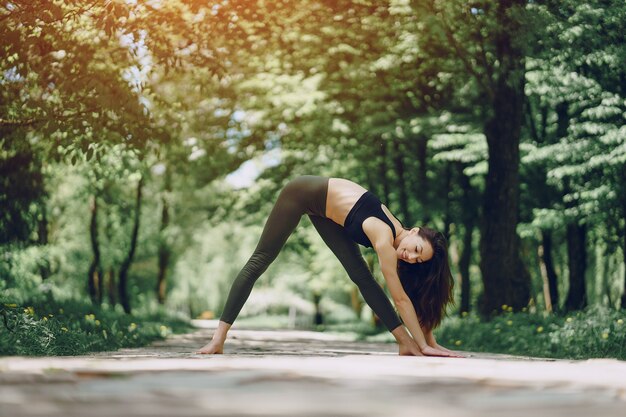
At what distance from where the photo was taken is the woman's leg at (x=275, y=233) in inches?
256

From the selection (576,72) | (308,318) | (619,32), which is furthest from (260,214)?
(308,318)

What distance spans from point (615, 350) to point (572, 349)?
1.93 ft

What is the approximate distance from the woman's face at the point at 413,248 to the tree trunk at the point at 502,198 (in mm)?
7267

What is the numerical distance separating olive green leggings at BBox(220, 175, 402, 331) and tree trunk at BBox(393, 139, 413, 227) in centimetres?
1393

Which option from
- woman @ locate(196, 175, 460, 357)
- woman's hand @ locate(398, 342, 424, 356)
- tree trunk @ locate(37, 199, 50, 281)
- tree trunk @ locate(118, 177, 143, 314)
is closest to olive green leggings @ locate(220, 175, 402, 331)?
woman @ locate(196, 175, 460, 357)

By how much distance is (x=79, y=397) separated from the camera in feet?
10.3

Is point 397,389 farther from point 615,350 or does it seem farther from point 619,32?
point 619,32

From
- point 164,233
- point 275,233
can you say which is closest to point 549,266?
point 164,233

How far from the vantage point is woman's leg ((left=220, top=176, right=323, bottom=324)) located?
21.3 feet

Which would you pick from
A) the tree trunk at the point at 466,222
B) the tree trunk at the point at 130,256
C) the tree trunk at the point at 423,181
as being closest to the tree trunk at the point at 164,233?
the tree trunk at the point at 130,256

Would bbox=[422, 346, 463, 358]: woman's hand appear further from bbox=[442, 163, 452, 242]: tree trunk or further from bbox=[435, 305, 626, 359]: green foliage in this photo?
bbox=[442, 163, 452, 242]: tree trunk

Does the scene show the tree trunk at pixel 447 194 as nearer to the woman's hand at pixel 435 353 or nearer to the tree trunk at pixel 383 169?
the tree trunk at pixel 383 169

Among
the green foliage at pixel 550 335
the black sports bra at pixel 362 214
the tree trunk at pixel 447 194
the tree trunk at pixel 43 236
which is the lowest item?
the green foliage at pixel 550 335

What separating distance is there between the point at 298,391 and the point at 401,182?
708 inches
